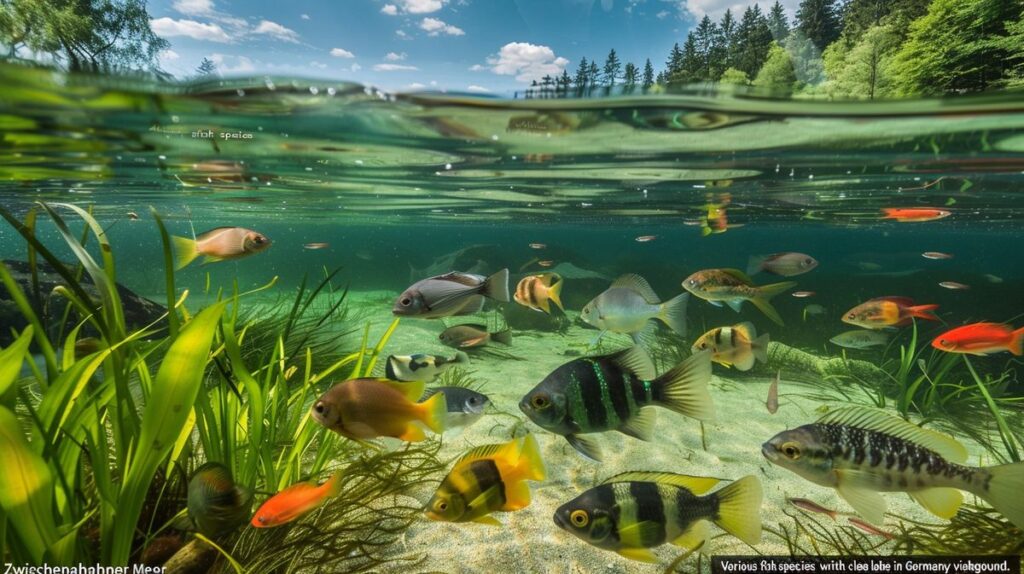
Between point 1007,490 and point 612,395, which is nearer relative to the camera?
point 1007,490

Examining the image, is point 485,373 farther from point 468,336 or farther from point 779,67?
point 779,67

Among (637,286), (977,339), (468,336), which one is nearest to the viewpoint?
(637,286)

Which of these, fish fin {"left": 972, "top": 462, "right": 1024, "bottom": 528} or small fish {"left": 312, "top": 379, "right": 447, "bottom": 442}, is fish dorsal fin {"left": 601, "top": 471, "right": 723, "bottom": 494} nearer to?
small fish {"left": 312, "top": 379, "right": 447, "bottom": 442}

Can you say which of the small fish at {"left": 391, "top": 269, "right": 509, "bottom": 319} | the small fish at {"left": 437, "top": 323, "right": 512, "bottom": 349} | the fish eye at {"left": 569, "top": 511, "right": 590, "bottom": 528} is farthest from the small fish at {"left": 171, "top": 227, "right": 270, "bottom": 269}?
the fish eye at {"left": 569, "top": 511, "right": 590, "bottom": 528}

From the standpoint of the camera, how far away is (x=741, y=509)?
2682mm

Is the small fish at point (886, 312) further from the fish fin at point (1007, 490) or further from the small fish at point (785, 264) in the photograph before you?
the fish fin at point (1007, 490)

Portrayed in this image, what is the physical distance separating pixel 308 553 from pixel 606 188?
14285mm

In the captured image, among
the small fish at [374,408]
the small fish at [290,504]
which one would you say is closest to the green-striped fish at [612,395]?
the small fish at [374,408]

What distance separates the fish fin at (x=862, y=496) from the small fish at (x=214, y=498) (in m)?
3.82

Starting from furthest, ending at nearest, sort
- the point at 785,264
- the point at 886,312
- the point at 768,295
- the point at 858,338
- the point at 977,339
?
the point at 858,338 → the point at 785,264 → the point at 886,312 → the point at 768,295 → the point at 977,339

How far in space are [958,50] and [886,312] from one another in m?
5.61

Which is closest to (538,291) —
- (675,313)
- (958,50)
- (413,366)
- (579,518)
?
(675,313)

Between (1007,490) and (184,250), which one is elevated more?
(184,250)

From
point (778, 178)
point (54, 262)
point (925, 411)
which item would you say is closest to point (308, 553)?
point (54, 262)
